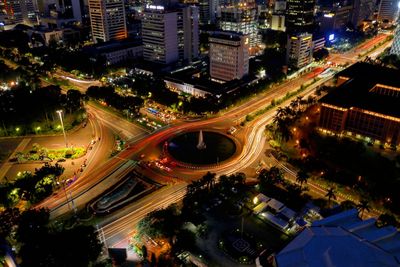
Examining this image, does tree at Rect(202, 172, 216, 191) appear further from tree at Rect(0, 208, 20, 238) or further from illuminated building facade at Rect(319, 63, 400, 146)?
illuminated building facade at Rect(319, 63, 400, 146)

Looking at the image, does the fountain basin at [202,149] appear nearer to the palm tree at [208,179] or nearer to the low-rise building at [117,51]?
the palm tree at [208,179]

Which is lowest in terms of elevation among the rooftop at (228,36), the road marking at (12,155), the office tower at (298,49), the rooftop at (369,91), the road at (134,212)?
the road at (134,212)

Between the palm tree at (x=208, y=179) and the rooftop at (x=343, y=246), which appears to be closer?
the rooftop at (x=343, y=246)

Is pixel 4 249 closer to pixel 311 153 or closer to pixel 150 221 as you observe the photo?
pixel 150 221

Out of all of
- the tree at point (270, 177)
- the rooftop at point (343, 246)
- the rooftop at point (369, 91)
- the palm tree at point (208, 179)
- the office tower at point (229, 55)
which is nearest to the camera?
the rooftop at point (343, 246)

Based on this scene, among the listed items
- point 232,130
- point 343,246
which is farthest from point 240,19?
point 343,246

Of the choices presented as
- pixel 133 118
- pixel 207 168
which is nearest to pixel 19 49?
pixel 133 118

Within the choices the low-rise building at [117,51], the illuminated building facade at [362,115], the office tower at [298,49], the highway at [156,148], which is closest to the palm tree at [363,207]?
the highway at [156,148]
